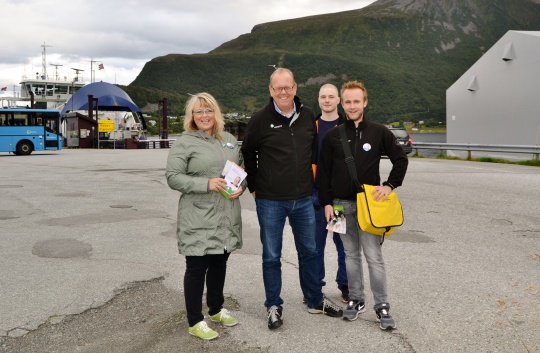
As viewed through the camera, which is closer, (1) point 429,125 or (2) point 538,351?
(2) point 538,351

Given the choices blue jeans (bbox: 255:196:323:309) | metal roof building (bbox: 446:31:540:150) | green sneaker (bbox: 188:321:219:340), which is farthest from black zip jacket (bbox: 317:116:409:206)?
metal roof building (bbox: 446:31:540:150)

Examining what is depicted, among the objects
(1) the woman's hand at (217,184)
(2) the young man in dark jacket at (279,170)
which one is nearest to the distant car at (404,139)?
(2) the young man in dark jacket at (279,170)

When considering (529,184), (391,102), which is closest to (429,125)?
(391,102)

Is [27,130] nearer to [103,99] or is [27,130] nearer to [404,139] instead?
[404,139]

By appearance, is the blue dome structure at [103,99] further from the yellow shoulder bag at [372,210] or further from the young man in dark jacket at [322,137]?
the yellow shoulder bag at [372,210]

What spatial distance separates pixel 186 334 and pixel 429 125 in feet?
482

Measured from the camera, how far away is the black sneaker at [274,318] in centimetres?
398

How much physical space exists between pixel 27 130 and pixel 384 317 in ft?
111

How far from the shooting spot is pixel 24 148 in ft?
108

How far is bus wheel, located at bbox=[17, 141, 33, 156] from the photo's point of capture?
32.9 m

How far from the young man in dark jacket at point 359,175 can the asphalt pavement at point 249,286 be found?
286 mm

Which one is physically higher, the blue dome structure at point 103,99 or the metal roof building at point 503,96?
the blue dome structure at point 103,99

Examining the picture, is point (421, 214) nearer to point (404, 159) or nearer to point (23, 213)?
point (404, 159)

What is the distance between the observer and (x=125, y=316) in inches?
170
